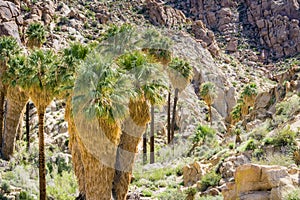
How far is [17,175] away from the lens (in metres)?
26.7

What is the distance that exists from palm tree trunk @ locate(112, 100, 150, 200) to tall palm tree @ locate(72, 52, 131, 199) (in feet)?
3.38

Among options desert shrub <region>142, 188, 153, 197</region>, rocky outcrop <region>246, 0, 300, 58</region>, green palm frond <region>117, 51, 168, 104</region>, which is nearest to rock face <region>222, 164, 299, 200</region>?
green palm frond <region>117, 51, 168, 104</region>

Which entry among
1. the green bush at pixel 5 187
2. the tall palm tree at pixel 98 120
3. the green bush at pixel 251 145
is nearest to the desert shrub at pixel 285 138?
the green bush at pixel 251 145

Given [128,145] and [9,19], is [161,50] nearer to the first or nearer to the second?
[128,145]

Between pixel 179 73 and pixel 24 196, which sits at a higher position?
pixel 179 73

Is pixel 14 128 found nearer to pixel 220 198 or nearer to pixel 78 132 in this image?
pixel 78 132

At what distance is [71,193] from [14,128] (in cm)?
854

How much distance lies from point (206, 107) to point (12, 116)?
1242 inches

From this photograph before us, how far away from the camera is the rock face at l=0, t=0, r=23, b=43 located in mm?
46906

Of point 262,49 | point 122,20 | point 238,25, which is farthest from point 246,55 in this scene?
point 122,20

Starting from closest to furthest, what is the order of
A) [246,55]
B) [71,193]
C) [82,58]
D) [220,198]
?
[220,198] → [82,58] → [71,193] → [246,55]

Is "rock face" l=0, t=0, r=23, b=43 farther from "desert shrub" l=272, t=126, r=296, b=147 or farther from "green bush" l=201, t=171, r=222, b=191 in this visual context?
"desert shrub" l=272, t=126, r=296, b=147

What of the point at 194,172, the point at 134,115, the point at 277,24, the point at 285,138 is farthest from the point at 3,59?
the point at 277,24

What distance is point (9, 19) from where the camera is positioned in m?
49.0
